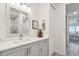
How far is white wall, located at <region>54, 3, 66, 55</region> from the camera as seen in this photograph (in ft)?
11.3

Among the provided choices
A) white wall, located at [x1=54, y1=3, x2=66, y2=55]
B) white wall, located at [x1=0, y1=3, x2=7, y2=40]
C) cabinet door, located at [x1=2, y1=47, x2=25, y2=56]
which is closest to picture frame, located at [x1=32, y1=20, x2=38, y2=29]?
white wall, located at [x1=54, y1=3, x2=66, y2=55]

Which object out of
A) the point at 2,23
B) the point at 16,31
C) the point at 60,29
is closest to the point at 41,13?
the point at 60,29

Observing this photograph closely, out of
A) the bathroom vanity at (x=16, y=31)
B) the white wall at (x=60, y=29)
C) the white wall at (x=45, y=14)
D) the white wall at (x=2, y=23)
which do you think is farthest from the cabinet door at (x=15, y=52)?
the white wall at (x=60, y=29)

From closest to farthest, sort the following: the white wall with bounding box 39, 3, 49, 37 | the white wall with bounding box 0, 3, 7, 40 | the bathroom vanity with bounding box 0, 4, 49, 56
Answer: the bathroom vanity with bounding box 0, 4, 49, 56, the white wall with bounding box 0, 3, 7, 40, the white wall with bounding box 39, 3, 49, 37

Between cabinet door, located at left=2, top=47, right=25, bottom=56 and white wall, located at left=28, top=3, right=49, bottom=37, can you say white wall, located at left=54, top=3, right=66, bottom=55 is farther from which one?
cabinet door, located at left=2, top=47, right=25, bottom=56

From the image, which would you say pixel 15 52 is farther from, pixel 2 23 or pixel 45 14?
pixel 45 14

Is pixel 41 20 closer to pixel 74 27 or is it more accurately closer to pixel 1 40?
pixel 74 27

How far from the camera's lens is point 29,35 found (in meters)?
2.61

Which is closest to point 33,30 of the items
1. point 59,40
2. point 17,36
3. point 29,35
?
point 29,35

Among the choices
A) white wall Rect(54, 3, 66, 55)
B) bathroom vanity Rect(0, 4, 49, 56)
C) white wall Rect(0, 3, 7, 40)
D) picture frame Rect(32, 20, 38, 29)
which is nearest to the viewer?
bathroom vanity Rect(0, 4, 49, 56)

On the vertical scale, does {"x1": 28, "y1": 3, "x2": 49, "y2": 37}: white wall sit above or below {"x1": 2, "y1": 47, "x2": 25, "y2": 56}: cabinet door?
above

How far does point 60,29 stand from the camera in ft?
11.3

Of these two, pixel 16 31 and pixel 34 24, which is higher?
pixel 34 24

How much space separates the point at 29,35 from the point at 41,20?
1.94 feet
